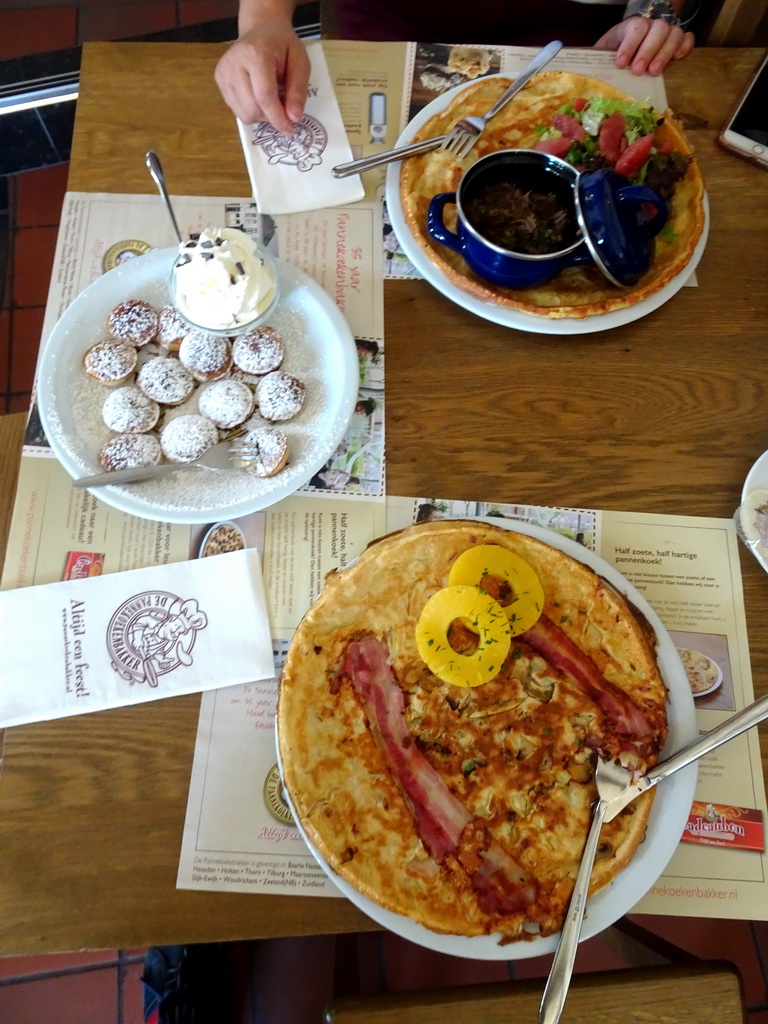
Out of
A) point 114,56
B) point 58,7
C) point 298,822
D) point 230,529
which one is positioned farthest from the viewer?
point 58,7

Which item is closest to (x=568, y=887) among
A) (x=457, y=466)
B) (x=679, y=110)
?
(x=457, y=466)

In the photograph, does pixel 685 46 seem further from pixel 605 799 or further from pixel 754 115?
pixel 605 799

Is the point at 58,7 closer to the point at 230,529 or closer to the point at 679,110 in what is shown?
the point at 679,110

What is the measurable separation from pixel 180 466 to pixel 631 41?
1.08 meters

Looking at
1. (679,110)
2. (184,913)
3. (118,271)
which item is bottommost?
(184,913)

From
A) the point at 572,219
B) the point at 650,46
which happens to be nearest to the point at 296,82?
the point at 572,219

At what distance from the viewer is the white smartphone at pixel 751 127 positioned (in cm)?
111

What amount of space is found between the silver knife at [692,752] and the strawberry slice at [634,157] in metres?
0.79

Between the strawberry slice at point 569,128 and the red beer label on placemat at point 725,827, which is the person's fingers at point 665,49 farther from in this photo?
the red beer label on placemat at point 725,827

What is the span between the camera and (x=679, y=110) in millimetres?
1167

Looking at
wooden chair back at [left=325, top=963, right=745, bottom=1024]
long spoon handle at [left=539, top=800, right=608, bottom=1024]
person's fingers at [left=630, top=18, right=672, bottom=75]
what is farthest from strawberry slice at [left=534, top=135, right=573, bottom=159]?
wooden chair back at [left=325, top=963, right=745, bottom=1024]

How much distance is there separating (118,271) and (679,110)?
994 millimetres

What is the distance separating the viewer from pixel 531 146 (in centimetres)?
109

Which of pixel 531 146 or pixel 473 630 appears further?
pixel 531 146
